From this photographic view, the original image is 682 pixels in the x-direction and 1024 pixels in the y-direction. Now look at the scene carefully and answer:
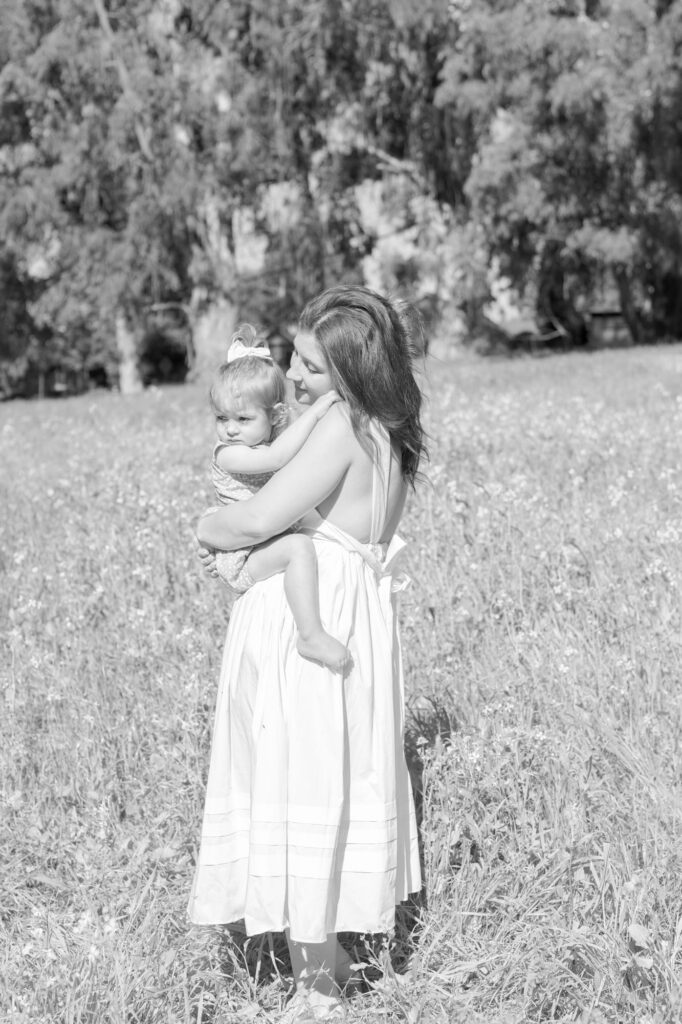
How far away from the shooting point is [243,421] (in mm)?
3623

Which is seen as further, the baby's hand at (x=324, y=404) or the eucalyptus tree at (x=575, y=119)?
the eucalyptus tree at (x=575, y=119)

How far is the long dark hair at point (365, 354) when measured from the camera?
3.49 m

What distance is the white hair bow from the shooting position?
12.1ft

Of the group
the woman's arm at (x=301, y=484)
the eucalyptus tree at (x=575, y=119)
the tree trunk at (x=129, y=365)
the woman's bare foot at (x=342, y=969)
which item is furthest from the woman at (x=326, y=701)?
the tree trunk at (x=129, y=365)

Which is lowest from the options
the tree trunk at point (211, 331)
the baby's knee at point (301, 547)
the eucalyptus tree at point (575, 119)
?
the tree trunk at point (211, 331)

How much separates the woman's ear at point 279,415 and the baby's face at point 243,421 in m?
0.04

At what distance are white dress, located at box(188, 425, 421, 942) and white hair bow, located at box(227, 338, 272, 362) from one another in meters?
0.44

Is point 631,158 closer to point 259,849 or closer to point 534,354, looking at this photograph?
point 534,354

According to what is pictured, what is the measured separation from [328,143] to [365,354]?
35.9 m

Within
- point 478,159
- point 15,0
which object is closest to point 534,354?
point 478,159

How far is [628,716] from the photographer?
190 inches

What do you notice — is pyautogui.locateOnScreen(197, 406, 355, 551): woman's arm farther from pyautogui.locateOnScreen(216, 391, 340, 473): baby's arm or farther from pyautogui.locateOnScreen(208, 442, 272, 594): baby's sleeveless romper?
pyautogui.locateOnScreen(208, 442, 272, 594): baby's sleeveless romper

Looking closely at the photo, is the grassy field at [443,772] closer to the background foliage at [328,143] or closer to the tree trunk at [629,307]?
the background foliage at [328,143]

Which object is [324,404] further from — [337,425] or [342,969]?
[342,969]
